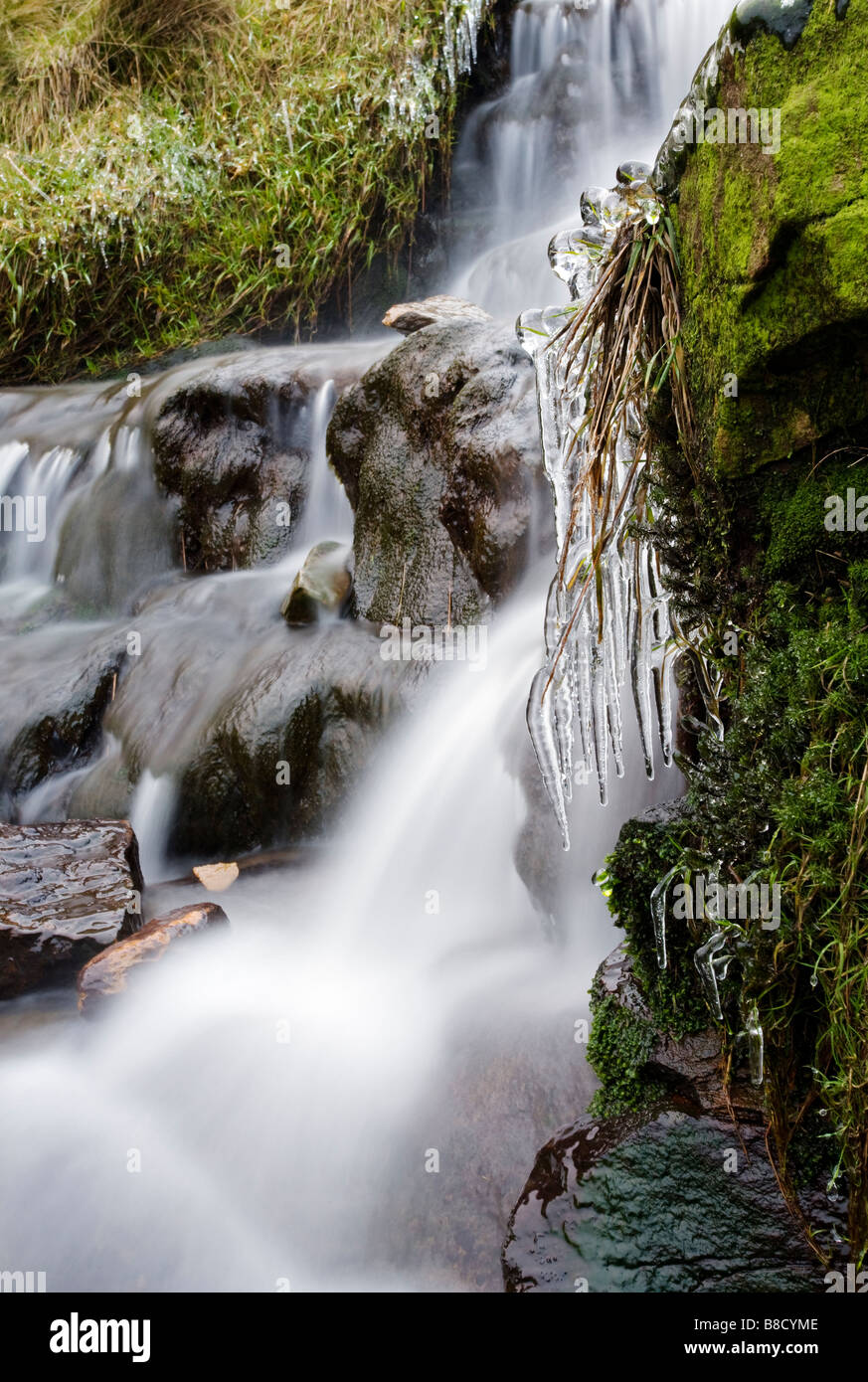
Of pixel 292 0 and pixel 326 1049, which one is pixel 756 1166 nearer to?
pixel 326 1049

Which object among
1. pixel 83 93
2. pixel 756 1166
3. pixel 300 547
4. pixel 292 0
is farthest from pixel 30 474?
pixel 756 1166

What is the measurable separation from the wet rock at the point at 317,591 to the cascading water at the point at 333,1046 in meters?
0.18

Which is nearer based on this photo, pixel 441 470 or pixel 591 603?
pixel 591 603

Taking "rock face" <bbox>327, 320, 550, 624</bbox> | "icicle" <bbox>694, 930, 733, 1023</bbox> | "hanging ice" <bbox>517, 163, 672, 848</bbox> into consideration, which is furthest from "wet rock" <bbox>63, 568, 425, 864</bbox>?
"icicle" <bbox>694, 930, 733, 1023</bbox>

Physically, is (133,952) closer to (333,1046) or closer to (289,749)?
(333,1046)

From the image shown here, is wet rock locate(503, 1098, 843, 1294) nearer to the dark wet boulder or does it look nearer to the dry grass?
the dry grass

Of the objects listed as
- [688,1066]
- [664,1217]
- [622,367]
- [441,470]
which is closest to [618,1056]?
[688,1066]

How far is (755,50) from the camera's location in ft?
→ 6.66

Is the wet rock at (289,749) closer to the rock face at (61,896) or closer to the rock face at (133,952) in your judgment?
the rock face at (61,896)

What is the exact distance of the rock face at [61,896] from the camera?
143 inches

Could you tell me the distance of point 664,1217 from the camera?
2002mm

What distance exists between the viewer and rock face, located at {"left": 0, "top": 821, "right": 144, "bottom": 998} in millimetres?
3627

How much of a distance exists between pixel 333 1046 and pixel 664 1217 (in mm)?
1347

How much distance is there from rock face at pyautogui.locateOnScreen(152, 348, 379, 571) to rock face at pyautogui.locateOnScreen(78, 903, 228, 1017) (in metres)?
3.10
